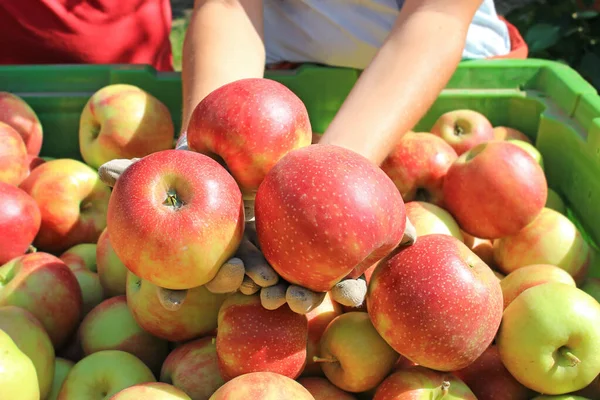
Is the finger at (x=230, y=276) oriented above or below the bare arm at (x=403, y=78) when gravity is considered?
below

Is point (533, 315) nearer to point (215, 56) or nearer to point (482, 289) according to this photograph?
point (482, 289)

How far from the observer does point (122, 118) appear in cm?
188

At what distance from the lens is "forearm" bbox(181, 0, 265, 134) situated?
1591 millimetres

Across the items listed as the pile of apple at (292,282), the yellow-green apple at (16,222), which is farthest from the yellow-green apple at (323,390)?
the yellow-green apple at (16,222)

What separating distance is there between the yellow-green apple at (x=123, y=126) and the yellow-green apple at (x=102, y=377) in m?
0.81

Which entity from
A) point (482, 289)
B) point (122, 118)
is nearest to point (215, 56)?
point (122, 118)

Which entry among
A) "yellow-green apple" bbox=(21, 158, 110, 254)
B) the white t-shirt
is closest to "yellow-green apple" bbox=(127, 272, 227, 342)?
"yellow-green apple" bbox=(21, 158, 110, 254)

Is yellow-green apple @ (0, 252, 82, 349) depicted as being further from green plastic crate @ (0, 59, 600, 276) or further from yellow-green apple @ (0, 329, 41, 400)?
green plastic crate @ (0, 59, 600, 276)

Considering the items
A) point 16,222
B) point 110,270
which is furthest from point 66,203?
point 110,270

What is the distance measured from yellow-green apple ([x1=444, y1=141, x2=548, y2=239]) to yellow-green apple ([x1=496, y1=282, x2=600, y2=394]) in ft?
1.32

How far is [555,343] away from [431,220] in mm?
460

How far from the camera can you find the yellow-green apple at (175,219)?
3.23 feet

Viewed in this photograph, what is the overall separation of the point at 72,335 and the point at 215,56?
0.77 meters

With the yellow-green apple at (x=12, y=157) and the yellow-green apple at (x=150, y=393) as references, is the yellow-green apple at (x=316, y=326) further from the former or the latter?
the yellow-green apple at (x=12, y=157)
